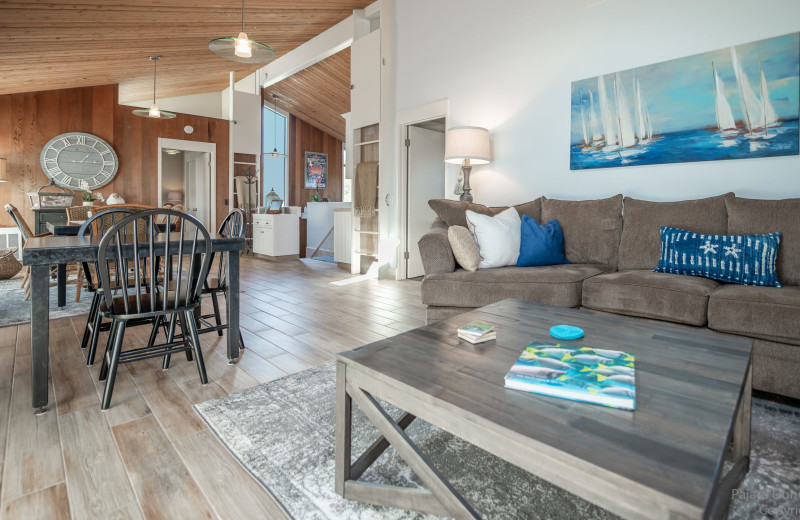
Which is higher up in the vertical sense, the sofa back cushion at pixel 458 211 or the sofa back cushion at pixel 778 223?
the sofa back cushion at pixel 458 211

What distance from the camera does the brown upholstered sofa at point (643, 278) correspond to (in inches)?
75.6

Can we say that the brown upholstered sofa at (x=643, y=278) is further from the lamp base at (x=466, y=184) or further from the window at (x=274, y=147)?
the window at (x=274, y=147)

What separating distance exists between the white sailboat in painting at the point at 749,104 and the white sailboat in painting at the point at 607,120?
30.2 inches

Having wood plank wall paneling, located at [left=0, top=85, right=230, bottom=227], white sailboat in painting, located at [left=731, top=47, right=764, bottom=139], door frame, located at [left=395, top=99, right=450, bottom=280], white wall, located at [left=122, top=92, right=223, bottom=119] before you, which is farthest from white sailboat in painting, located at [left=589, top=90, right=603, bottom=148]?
white wall, located at [left=122, top=92, right=223, bottom=119]

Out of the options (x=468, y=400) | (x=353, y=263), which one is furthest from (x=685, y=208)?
(x=353, y=263)

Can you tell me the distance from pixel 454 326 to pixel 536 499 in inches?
22.5

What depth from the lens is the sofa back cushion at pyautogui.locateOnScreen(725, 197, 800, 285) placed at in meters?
2.29

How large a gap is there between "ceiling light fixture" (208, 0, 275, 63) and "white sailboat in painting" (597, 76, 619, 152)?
2734 mm

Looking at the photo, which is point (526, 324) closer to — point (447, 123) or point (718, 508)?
point (718, 508)

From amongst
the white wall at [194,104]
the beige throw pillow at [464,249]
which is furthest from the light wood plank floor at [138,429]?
the white wall at [194,104]

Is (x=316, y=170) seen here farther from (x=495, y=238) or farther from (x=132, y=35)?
(x=495, y=238)

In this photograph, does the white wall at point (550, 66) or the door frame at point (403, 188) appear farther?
the door frame at point (403, 188)

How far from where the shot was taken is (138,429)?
5.37 ft

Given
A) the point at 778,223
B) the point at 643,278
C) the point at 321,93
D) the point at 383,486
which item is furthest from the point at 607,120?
the point at 321,93
